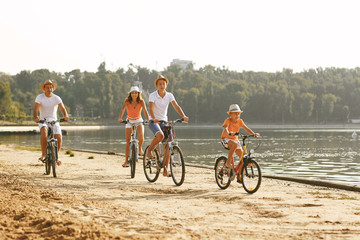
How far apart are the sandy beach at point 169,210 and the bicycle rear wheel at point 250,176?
190mm

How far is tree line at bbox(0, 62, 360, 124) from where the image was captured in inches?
5669

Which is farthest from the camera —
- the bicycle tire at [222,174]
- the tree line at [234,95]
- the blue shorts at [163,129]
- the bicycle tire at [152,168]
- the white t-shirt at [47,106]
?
the tree line at [234,95]

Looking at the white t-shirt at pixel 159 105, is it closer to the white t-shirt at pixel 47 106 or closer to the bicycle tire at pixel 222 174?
the bicycle tire at pixel 222 174

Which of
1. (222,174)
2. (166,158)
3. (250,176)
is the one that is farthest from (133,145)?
(250,176)

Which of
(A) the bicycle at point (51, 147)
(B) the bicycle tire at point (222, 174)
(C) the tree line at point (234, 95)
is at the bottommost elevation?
(B) the bicycle tire at point (222, 174)

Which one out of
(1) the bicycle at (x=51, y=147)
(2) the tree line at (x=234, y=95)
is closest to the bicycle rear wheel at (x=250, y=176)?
(1) the bicycle at (x=51, y=147)

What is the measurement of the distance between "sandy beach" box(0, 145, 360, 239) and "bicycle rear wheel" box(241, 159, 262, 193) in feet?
0.62

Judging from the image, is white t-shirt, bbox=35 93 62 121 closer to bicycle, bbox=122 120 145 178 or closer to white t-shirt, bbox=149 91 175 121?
bicycle, bbox=122 120 145 178

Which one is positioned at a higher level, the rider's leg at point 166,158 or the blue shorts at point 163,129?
the blue shorts at point 163,129

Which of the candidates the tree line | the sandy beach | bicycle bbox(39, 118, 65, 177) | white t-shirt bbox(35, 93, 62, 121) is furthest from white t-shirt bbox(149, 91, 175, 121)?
the tree line

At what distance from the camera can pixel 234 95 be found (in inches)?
5778

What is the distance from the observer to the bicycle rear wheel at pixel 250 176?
8346mm

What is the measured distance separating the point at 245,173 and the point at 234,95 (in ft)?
456

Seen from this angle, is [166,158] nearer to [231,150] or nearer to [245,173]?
[231,150]
